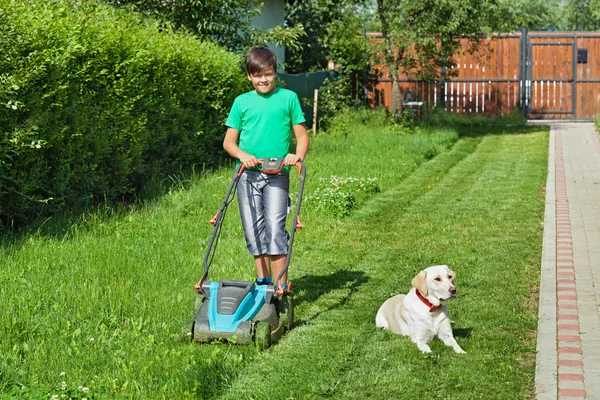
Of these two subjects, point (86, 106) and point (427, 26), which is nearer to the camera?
point (86, 106)

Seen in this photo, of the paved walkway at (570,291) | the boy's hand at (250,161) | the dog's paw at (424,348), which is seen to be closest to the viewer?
the paved walkway at (570,291)

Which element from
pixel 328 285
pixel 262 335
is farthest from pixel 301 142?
pixel 328 285

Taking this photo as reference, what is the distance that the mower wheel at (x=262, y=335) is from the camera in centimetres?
608

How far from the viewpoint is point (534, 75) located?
31.0 meters

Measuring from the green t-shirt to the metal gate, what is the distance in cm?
2456

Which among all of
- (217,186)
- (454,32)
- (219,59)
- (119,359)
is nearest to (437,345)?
(119,359)

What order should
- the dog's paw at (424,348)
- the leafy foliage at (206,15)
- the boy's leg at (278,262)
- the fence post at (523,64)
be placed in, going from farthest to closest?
1. the fence post at (523,64)
2. the leafy foliage at (206,15)
3. the boy's leg at (278,262)
4. the dog's paw at (424,348)

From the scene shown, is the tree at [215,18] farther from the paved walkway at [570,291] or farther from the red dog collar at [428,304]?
the red dog collar at [428,304]

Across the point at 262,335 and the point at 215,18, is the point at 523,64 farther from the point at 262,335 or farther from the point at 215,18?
the point at 262,335

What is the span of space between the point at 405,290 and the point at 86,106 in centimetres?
434

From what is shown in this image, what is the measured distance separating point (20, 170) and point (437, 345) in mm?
4869

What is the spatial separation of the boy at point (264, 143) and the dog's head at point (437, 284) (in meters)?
0.95

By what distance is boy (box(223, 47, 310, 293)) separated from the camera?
21.5ft

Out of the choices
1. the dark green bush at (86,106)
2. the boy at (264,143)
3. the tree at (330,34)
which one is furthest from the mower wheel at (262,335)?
the tree at (330,34)
